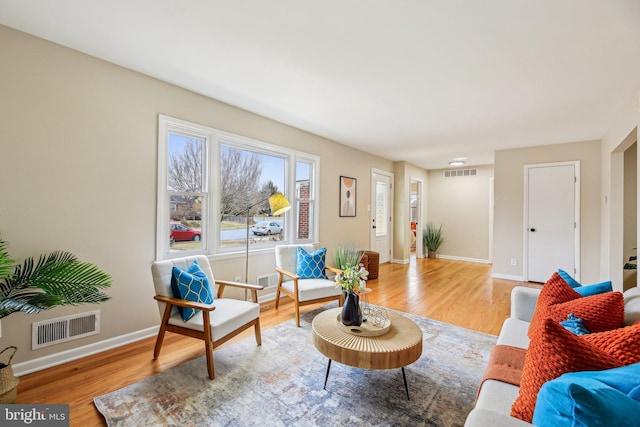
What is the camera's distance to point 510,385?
4.42 ft

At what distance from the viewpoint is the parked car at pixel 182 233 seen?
3033mm

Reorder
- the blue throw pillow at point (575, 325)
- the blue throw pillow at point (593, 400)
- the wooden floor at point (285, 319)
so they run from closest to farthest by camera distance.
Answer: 1. the blue throw pillow at point (593, 400)
2. the blue throw pillow at point (575, 325)
3. the wooden floor at point (285, 319)

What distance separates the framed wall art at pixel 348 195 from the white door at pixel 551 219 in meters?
3.13

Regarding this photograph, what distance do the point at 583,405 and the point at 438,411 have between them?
1289mm

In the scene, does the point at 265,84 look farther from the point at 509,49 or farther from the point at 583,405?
the point at 583,405

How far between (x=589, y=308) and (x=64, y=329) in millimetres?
3556

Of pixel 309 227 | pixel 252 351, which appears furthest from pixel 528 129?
pixel 252 351

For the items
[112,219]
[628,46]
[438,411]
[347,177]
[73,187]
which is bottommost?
[438,411]

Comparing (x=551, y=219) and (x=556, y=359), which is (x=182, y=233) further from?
(x=551, y=219)

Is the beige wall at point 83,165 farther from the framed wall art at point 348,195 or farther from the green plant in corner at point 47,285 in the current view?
the framed wall art at point 348,195

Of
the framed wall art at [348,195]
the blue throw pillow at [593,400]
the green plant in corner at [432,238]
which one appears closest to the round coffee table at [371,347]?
the blue throw pillow at [593,400]

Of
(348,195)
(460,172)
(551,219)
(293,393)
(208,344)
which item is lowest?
(293,393)

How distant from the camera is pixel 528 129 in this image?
4.20 meters
